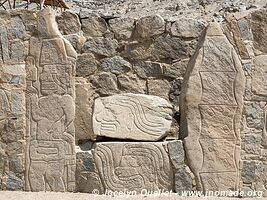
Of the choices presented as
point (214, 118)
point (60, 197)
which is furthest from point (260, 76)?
point (60, 197)

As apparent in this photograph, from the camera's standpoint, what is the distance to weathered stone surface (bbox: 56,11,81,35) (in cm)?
484

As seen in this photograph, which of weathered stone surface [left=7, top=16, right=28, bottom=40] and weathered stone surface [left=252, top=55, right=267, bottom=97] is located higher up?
weathered stone surface [left=7, top=16, right=28, bottom=40]

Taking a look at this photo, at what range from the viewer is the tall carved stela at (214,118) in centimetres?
427

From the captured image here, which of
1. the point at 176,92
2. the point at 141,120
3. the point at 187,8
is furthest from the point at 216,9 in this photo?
the point at 141,120

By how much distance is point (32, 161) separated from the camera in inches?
176

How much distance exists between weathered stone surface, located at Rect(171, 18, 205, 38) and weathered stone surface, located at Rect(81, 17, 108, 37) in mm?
695

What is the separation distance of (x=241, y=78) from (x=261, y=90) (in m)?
0.21

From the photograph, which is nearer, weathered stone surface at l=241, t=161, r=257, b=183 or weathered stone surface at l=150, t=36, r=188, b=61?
weathered stone surface at l=241, t=161, r=257, b=183

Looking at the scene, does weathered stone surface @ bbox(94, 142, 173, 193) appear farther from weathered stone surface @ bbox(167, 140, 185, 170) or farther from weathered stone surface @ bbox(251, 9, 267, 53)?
weathered stone surface @ bbox(251, 9, 267, 53)

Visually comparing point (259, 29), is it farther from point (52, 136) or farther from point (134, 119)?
point (52, 136)

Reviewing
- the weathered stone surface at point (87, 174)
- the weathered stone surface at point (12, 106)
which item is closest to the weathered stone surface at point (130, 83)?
the weathered stone surface at point (87, 174)

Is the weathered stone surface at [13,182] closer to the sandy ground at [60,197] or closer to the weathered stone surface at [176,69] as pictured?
the sandy ground at [60,197]

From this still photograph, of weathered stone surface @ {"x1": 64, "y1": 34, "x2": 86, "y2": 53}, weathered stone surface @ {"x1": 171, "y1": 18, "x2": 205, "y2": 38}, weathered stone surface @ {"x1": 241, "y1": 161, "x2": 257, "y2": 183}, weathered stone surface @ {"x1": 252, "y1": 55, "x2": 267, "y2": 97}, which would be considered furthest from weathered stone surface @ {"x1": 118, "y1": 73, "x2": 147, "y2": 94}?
weathered stone surface @ {"x1": 241, "y1": 161, "x2": 257, "y2": 183}

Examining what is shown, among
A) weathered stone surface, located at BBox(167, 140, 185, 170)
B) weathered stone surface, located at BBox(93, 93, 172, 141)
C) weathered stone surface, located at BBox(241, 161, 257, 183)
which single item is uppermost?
weathered stone surface, located at BBox(93, 93, 172, 141)
